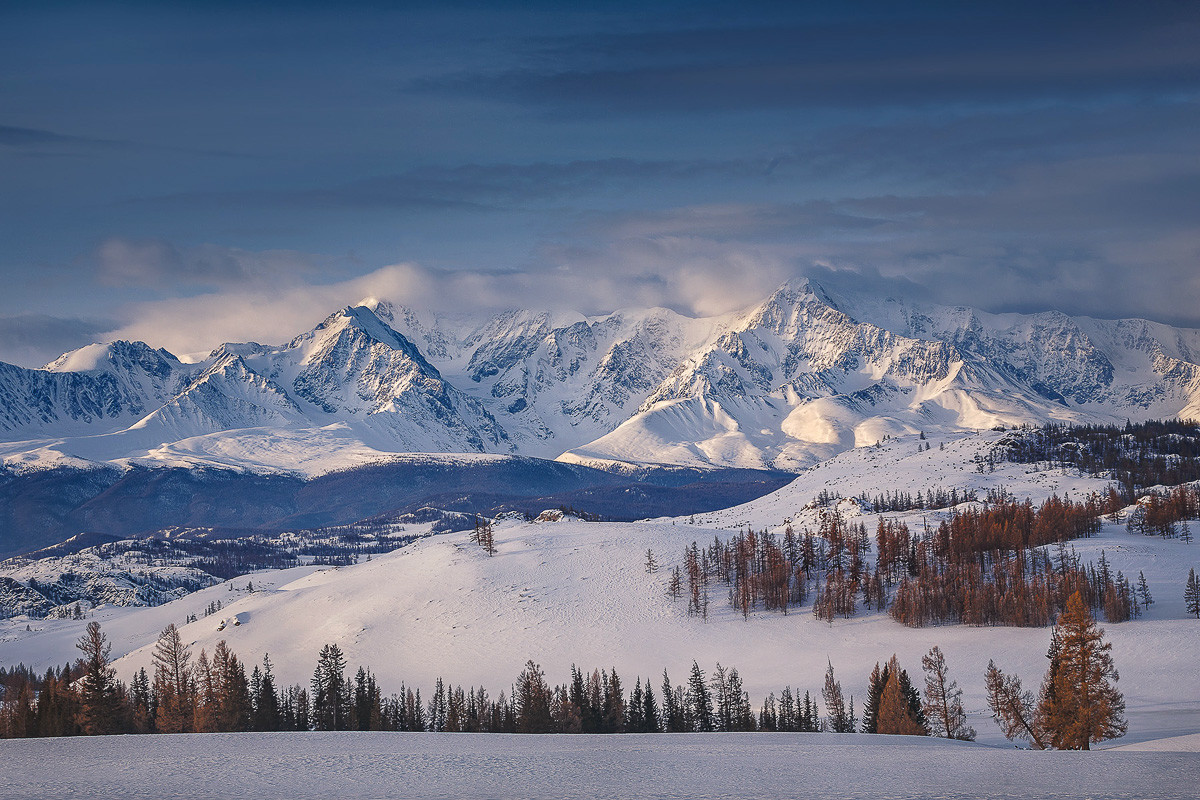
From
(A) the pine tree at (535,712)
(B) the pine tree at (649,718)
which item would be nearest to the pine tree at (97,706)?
(A) the pine tree at (535,712)

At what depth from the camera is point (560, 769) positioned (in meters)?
44.9

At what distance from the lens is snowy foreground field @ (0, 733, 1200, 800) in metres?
38.8

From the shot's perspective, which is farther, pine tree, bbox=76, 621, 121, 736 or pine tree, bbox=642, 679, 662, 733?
pine tree, bbox=642, 679, 662, 733

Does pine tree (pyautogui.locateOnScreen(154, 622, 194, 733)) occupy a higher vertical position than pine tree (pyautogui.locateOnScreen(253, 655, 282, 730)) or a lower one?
higher

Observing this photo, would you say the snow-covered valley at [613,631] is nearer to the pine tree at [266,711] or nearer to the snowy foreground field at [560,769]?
the pine tree at [266,711]

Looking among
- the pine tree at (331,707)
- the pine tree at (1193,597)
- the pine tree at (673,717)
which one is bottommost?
the pine tree at (673,717)

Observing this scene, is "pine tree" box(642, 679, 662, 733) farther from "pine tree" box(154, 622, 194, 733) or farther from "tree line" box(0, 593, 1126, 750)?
"pine tree" box(154, 622, 194, 733)

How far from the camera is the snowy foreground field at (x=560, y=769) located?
127 feet

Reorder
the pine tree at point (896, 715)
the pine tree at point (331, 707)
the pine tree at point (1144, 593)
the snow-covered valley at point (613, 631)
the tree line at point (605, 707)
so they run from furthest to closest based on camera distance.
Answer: the pine tree at point (1144, 593) → the snow-covered valley at point (613, 631) → the pine tree at point (331, 707) → the pine tree at point (896, 715) → the tree line at point (605, 707)

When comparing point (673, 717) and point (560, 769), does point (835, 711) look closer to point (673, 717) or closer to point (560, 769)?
point (673, 717)

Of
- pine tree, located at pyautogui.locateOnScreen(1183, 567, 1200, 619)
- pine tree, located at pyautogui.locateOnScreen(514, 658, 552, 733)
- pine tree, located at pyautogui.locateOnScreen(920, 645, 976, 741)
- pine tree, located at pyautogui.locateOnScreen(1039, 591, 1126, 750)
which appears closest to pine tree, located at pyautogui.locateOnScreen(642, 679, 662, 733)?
pine tree, located at pyautogui.locateOnScreen(514, 658, 552, 733)

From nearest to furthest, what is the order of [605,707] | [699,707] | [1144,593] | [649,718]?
[649,718], [699,707], [605,707], [1144,593]

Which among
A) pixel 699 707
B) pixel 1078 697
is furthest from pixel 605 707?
pixel 1078 697

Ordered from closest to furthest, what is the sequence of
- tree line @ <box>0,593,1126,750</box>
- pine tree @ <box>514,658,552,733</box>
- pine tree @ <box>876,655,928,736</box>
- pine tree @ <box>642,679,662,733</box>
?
tree line @ <box>0,593,1126,750</box> < pine tree @ <box>876,655,928,736</box> < pine tree @ <box>514,658,552,733</box> < pine tree @ <box>642,679,662,733</box>
